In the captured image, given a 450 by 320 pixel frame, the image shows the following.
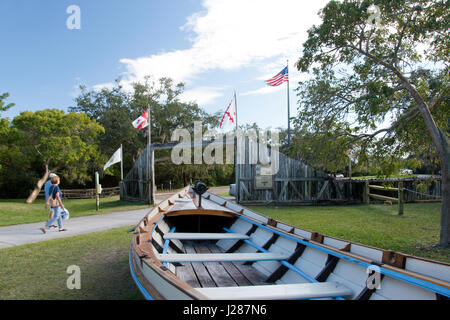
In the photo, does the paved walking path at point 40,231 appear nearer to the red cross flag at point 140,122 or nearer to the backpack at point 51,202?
the backpack at point 51,202

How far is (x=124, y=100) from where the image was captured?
31953mm

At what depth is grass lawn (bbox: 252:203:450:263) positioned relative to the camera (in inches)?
268

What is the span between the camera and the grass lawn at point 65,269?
173 inches

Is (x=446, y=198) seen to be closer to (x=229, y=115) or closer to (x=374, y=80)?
(x=374, y=80)

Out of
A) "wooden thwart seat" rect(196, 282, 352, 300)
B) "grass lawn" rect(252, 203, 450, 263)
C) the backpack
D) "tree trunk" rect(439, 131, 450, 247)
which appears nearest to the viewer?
"wooden thwart seat" rect(196, 282, 352, 300)

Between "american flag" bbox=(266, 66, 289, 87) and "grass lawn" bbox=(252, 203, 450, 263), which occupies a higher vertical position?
"american flag" bbox=(266, 66, 289, 87)

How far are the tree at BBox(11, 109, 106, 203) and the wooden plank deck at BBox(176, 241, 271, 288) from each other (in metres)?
21.1

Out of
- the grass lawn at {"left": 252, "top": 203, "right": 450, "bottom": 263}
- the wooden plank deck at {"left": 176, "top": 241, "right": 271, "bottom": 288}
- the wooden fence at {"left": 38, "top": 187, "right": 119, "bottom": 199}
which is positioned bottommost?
the wooden fence at {"left": 38, "top": 187, "right": 119, "bottom": 199}

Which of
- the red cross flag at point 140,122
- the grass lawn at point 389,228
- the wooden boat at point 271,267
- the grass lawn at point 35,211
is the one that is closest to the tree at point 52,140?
the grass lawn at point 35,211

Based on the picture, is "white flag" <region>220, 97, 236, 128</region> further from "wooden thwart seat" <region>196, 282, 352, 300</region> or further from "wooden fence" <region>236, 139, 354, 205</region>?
"wooden thwart seat" <region>196, 282, 352, 300</region>

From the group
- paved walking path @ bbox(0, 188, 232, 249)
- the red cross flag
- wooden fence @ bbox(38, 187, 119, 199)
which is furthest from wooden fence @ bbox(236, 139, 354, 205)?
wooden fence @ bbox(38, 187, 119, 199)

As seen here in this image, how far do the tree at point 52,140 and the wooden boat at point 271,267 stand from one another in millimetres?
19034

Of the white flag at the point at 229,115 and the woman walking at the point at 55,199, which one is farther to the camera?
the white flag at the point at 229,115
